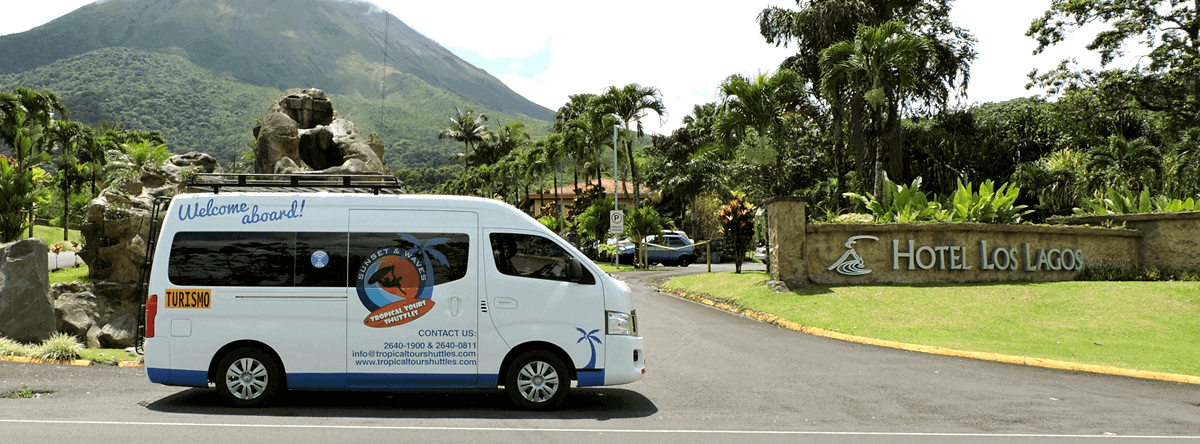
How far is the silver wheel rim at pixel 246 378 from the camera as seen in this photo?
7.87 metres

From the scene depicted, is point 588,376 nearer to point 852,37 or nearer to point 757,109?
point 757,109

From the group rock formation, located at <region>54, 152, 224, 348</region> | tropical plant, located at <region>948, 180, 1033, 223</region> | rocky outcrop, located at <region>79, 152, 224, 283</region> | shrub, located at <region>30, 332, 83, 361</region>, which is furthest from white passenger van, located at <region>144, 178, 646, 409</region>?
rocky outcrop, located at <region>79, 152, 224, 283</region>

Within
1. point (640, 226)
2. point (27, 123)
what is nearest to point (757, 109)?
point (640, 226)

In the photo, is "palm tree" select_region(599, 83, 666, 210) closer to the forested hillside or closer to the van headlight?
the van headlight

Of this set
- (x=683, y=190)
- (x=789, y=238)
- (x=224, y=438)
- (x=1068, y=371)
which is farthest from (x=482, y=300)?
(x=683, y=190)

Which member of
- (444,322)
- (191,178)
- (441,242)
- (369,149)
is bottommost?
(444,322)

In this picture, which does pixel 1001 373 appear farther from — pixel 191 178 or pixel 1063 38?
pixel 1063 38

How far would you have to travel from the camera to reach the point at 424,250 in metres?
7.94

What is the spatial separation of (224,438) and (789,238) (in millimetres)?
13857

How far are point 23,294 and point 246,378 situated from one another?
7.62 metres

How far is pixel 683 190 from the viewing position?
170 feet

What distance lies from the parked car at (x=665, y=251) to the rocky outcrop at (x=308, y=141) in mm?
13190

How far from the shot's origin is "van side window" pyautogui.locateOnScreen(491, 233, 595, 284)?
794 centimetres

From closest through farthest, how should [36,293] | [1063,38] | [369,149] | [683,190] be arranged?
[36,293]
[369,149]
[1063,38]
[683,190]
